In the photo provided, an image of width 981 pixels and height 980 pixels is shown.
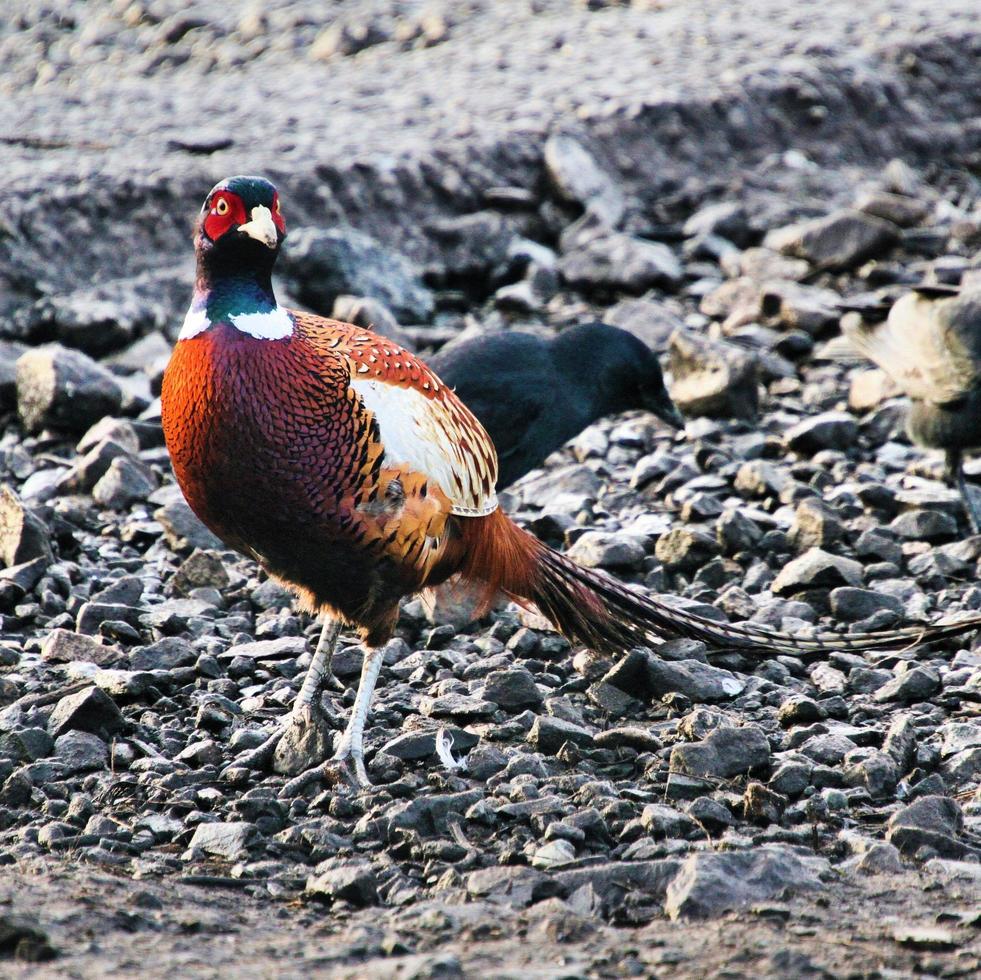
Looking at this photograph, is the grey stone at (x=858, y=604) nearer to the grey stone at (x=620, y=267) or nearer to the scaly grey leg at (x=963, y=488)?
the scaly grey leg at (x=963, y=488)

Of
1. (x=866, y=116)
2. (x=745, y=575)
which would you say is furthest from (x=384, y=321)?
(x=866, y=116)

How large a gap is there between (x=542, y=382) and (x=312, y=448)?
215 cm

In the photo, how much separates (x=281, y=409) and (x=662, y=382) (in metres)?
2.87

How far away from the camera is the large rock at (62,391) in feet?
20.9

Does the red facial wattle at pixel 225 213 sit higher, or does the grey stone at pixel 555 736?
the red facial wattle at pixel 225 213

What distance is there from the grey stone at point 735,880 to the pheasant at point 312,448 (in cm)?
106

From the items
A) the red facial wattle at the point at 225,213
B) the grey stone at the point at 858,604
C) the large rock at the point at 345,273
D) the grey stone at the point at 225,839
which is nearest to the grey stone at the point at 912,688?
the grey stone at the point at 858,604

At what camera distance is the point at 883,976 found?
9.11ft

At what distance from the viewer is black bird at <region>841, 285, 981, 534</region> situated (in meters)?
6.15

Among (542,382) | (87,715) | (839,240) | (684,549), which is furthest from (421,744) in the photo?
(839,240)

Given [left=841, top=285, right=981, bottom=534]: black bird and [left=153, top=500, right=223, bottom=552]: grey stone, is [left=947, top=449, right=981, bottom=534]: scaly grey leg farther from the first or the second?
[left=153, top=500, right=223, bottom=552]: grey stone

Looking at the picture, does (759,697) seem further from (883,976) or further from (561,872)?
(883,976)

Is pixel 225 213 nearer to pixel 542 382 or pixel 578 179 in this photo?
pixel 542 382

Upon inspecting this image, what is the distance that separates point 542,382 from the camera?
5.76 metres
